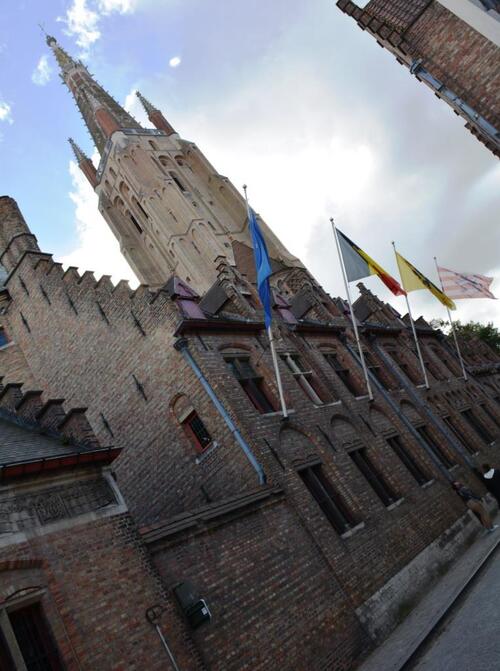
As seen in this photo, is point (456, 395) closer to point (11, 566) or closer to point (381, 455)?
point (381, 455)

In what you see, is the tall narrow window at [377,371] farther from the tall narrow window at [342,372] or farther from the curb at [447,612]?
the curb at [447,612]

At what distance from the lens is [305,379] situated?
16969 millimetres

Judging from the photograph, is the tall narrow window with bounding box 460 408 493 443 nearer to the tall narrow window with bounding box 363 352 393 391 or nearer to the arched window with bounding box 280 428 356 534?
the tall narrow window with bounding box 363 352 393 391

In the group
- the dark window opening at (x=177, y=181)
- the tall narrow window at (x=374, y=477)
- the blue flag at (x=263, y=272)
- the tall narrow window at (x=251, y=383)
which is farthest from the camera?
the dark window opening at (x=177, y=181)

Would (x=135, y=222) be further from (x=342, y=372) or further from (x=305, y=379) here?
(x=305, y=379)

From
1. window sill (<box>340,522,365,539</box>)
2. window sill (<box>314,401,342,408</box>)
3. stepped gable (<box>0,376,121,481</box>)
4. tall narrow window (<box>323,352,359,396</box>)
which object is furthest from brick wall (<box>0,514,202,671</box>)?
tall narrow window (<box>323,352,359,396</box>)

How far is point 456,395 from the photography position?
27.6 metres

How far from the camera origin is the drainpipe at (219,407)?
476 inches

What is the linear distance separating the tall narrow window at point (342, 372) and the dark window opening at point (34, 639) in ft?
45.2

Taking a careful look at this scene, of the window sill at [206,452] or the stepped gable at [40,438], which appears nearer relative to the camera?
the stepped gable at [40,438]

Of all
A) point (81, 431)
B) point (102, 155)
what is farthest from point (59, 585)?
point (102, 155)

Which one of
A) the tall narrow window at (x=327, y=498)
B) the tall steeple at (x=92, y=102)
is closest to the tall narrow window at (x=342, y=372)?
the tall narrow window at (x=327, y=498)

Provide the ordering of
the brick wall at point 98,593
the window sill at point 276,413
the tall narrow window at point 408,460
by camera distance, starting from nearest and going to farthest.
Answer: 1. the brick wall at point 98,593
2. the window sill at point 276,413
3. the tall narrow window at point 408,460

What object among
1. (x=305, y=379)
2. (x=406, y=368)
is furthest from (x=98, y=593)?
(x=406, y=368)
